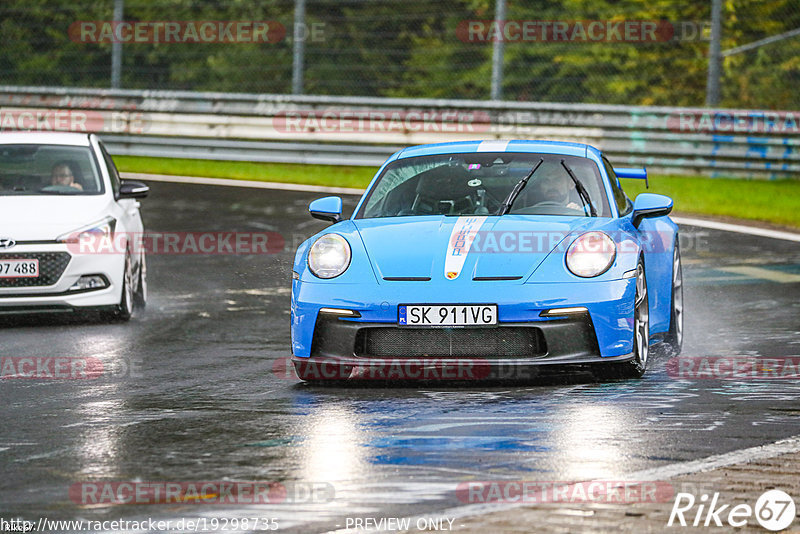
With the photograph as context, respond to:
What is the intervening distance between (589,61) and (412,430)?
22.2 meters

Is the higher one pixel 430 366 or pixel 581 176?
pixel 581 176

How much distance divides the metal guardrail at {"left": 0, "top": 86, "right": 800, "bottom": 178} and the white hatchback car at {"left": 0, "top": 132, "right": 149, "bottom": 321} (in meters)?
9.63

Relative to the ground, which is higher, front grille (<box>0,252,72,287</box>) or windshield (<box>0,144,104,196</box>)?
windshield (<box>0,144,104,196</box>)

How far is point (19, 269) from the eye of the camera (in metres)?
10.6

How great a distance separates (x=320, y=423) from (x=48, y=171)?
5923 millimetres

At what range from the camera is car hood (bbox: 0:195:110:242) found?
10641 mm

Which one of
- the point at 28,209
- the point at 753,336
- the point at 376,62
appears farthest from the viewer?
the point at 376,62

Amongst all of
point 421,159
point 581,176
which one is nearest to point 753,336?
point 581,176

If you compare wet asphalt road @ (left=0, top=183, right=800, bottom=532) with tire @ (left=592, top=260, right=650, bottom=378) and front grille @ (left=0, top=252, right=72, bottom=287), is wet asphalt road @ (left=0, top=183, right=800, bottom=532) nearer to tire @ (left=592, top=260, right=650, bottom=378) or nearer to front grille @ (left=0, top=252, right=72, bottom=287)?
tire @ (left=592, top=260, right=650, bottom=378)

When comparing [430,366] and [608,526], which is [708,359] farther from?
[608,526]

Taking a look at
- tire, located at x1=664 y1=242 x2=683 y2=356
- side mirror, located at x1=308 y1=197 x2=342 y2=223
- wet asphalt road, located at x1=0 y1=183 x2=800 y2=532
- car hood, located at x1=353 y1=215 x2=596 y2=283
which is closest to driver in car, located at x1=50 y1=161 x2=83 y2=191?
wet asphalt road, located at x1=0 y1=183 x2=800 y2=532

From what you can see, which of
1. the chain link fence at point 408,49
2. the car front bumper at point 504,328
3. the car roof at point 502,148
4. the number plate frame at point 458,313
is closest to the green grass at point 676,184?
the chain link fence at point 408,49

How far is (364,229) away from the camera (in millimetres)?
8078

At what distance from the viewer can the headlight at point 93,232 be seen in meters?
10.7
